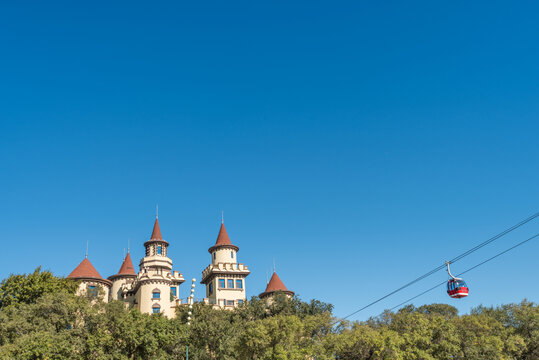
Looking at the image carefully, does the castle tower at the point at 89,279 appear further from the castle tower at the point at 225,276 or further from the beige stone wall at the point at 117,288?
the castle tower at the point at 225,276

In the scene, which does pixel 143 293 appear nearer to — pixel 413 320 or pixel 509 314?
pixel 413 320

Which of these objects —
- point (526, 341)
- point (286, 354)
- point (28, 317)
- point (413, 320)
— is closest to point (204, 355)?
point (286, 354)

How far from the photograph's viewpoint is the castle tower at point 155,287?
6531cm

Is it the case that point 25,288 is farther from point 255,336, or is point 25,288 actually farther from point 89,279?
point 255,336

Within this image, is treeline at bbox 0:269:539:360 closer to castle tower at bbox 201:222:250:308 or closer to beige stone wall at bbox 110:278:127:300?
castle tower at bbox 201:222:250:308

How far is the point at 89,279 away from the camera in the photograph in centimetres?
7188

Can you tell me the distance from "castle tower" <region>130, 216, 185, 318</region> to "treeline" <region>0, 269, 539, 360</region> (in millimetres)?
11033

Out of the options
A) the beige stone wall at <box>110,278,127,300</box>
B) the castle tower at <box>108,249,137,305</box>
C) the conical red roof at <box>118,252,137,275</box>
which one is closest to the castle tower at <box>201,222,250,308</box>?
the castle tower at <box>108,249,137,305</box>

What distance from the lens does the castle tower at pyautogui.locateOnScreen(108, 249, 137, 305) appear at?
77.3 meters

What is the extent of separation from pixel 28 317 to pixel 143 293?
18016mm

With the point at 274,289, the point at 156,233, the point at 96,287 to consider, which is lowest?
the point at 274,289

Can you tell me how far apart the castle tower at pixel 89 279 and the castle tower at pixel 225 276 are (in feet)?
49.6

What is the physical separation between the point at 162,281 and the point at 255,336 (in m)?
28.4

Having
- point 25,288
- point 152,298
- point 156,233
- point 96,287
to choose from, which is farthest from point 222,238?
point 25,288
